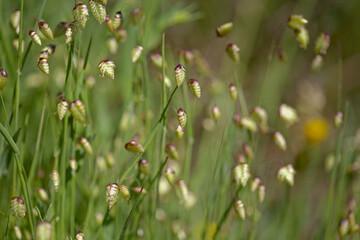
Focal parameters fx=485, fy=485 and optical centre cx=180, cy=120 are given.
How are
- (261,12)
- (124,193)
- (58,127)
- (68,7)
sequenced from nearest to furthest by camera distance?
(124,193)
(58,127)
(68,7)
(261,12)

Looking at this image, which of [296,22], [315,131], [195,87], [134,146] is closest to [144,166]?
[134,146]

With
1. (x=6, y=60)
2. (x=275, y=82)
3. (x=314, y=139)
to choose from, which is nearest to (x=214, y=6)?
(x=275, y=82)

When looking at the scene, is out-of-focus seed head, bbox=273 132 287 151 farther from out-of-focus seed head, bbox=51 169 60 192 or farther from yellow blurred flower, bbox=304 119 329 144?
yellow blurred flower, bbox=304 119 329 144

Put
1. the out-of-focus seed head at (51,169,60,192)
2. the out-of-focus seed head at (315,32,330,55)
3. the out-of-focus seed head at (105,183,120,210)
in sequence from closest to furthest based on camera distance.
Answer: the out-of-focus seed head at (105,183,120,210) < the out-of-focus seed head at (51,169,60,192) < the out-of-focus seed head at (315,32,330,55)

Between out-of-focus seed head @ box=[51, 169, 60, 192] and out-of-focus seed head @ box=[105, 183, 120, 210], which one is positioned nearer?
out-of-focus seed head @ box=[105, 183, 120, 210]

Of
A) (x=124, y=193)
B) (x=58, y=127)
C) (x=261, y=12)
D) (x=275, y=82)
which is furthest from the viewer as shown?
(x=261, y=12)

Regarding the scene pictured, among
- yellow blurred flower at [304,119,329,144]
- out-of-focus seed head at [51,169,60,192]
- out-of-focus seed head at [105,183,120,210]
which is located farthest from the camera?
yellow blurred flower at [304,119,329,144]

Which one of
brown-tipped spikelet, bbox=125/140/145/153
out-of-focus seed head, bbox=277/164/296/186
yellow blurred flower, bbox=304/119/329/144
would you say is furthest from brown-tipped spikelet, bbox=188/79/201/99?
yellow blurred flower, bbox=304/119/329/144

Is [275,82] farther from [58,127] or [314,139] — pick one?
[58,127]
